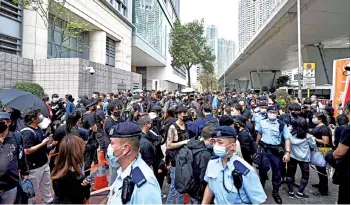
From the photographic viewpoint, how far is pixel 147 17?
37.2 m

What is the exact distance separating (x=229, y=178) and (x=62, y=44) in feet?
65.7

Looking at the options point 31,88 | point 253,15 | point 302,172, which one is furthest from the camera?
point 253,15

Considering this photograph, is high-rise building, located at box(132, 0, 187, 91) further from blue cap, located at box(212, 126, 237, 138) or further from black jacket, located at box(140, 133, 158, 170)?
blue cap, located at box(212, 126, 237, 138)

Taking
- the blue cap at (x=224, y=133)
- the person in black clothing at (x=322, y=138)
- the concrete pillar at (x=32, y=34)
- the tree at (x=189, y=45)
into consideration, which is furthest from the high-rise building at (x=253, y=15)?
the blue cap at (x=224, y=133)

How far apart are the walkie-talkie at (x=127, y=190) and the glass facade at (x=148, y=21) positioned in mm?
32468

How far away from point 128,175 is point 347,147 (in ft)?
8.83

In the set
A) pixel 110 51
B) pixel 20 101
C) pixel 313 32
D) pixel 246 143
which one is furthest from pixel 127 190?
pixel 313 32

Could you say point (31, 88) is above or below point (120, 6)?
below

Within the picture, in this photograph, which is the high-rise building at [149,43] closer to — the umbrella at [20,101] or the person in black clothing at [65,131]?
the umbrella at [20,101]

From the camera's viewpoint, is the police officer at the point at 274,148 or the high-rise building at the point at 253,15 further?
the high-rise building at the point at 253,15

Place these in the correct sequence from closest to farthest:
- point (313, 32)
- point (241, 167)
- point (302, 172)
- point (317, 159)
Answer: point (241, 167) → point (302, 172) → point (317, 159) → point (313, 32)

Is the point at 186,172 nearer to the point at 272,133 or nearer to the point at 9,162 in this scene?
the point at 9,162

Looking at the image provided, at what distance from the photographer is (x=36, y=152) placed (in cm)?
423

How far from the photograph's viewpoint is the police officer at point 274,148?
5238 millimetres
